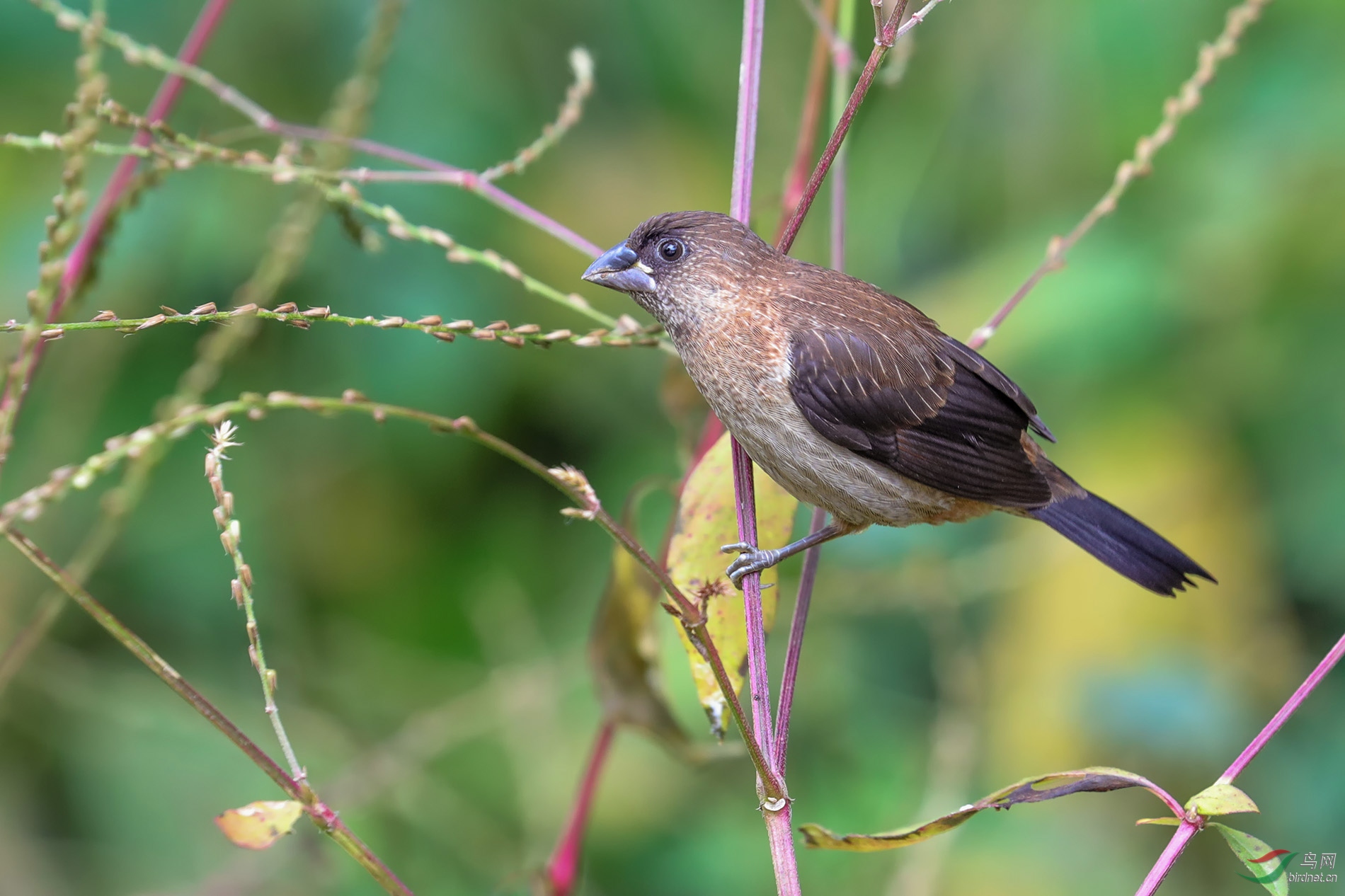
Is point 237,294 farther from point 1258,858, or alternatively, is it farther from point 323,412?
point 1258,858

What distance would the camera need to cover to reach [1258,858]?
1.40m

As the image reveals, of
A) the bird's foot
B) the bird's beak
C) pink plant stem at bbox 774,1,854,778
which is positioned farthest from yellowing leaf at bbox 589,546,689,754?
the bird's beak

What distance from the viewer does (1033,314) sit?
141 inches

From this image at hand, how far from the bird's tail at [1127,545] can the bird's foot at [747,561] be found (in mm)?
925

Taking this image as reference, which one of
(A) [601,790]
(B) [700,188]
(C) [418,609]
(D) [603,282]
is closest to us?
(D) [603,282]

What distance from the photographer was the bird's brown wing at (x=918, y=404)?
2.21m

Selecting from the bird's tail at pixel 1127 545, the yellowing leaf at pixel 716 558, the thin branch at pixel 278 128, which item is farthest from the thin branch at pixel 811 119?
the bird's tail at pixel 1127 545

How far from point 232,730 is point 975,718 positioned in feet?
8.13

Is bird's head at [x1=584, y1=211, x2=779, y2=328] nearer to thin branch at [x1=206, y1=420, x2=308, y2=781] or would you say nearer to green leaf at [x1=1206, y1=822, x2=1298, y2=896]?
thin branch at [x1=206, y1=420, x2=308, y2=781]

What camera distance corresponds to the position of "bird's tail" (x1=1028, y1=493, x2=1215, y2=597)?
246 centimetres

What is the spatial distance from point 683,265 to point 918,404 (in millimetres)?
535

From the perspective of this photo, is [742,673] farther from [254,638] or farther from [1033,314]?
[1033,314]

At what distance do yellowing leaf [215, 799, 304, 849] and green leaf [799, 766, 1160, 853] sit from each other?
68 centimetres

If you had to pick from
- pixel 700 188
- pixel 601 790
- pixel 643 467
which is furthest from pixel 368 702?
pixel 700 188
